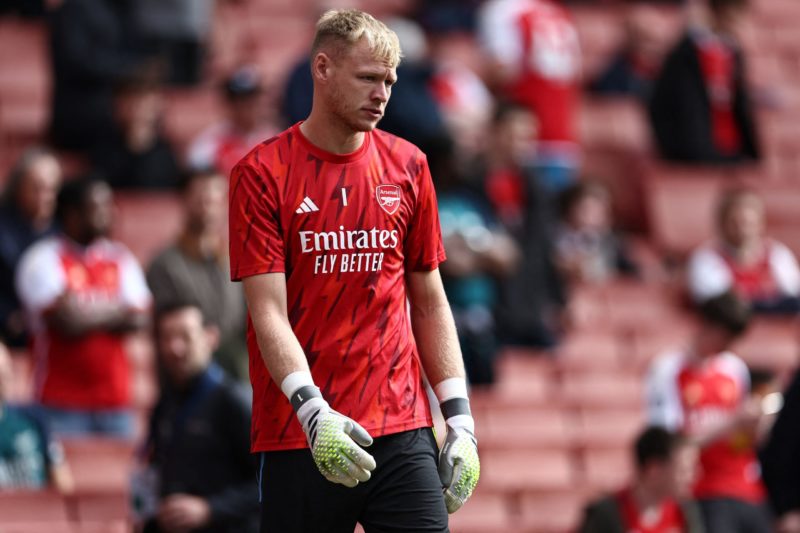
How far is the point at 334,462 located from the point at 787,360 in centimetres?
768

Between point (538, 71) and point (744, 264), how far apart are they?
215 centimetres

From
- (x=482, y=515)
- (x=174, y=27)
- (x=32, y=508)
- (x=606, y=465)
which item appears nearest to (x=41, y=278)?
(x=32, y=508)

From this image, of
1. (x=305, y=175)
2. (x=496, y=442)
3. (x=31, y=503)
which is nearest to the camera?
(x=305, y=175)

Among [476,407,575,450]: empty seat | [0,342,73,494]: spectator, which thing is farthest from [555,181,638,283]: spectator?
[0,342,73,494]: spectator

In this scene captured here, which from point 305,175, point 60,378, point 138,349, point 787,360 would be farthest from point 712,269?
point 305,175

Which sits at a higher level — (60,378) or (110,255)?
(110,255)

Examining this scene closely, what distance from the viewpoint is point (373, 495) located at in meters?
5.00

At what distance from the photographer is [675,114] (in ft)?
43.9

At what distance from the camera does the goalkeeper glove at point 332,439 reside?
472 centimetres

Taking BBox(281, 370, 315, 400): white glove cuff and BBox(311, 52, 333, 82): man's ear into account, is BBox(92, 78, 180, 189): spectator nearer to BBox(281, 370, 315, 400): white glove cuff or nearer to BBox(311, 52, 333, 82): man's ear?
BBox(311, 52, 333, 82): man's ear

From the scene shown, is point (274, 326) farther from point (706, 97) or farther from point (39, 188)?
point (706, 97)

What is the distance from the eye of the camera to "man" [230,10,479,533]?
4.98 m

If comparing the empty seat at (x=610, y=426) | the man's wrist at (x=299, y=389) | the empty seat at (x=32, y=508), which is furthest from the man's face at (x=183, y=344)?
the empty seat at (x=610, y=426)

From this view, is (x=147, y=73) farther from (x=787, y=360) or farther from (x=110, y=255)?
(x=787, y=360)
